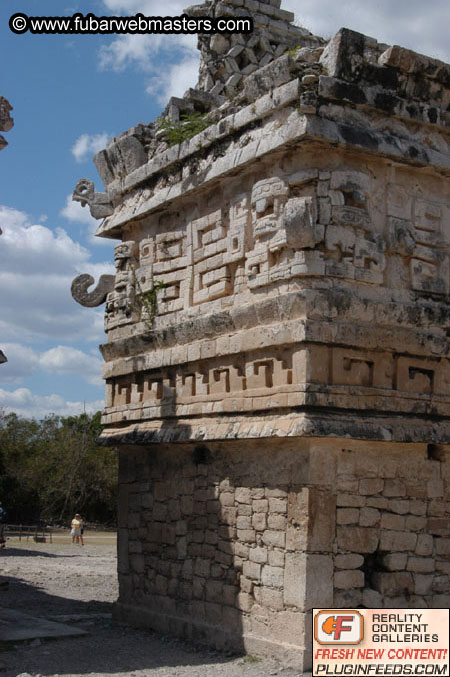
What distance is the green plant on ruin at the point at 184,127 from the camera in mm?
9281

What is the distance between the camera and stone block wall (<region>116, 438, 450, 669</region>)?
282 inches

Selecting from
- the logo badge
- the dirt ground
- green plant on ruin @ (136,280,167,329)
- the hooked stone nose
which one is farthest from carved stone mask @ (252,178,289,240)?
the dirt ground

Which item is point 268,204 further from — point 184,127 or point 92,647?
point 92,647

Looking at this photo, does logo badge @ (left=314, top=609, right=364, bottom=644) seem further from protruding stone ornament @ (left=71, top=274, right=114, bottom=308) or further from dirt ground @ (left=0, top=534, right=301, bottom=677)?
protruding stone ornament @ (left=71, top=274, right=114, bottom=308)

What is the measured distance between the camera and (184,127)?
9531 mm

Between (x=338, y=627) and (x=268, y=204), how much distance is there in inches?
148

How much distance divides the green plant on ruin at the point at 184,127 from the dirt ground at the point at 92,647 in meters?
5.04

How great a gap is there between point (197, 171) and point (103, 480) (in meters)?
23.8

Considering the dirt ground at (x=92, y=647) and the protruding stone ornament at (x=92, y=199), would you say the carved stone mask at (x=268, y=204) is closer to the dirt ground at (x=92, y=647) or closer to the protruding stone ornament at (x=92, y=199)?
the protruding stone ornament at (x=92, y=199)

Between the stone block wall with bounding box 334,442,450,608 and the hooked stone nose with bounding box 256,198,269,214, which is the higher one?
the hooked stone nose with bounding box 256,198,269,214

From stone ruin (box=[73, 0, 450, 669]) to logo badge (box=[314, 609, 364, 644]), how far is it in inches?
4.2

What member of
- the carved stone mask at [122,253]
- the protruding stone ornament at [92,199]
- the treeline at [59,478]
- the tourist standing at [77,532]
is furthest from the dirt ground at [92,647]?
the treeline at [59,478]

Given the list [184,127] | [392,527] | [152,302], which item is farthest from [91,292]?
[392,527]

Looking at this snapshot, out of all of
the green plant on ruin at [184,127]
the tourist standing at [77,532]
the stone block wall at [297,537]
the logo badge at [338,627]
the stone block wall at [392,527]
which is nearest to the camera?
the logo badge at [338,627]
